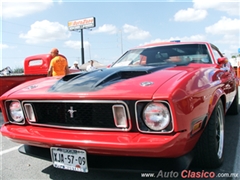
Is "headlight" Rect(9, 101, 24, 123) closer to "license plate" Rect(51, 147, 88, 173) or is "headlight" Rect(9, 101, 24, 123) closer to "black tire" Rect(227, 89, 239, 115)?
"license plate" Rect(51, 147, 88, 173)

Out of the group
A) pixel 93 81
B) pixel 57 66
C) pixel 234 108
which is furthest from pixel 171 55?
pixel 57 66

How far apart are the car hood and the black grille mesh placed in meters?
0.09

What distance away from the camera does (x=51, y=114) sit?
2.19m

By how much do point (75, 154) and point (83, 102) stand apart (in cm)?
41

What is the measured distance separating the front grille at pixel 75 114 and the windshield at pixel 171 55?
140 cm

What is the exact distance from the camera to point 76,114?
2.04 metres

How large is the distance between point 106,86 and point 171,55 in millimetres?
1598

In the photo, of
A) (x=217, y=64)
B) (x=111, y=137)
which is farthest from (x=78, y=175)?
(x=217, y=64)

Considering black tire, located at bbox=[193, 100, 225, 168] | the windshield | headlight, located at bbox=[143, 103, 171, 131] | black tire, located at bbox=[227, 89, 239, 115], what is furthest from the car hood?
black tire, located at bbox=[227, 89, 239, 115]

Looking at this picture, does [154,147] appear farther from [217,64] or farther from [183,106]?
[217,64]

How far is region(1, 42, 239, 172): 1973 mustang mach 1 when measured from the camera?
5.74 ft

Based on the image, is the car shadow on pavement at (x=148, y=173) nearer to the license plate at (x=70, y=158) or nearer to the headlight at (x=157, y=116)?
the license plate at (x=70, y=158)

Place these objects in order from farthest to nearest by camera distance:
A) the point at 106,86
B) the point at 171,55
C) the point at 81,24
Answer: the point at 81,24
the point at 171,55
the point at 106,86

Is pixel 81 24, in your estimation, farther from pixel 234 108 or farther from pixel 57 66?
pixel 234 108
